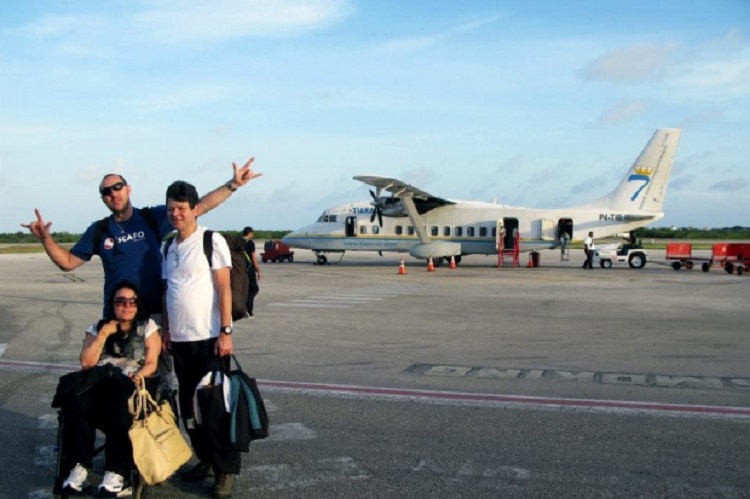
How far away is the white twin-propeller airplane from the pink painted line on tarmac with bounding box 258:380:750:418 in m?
23.5

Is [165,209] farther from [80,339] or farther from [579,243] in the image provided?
[579,243]

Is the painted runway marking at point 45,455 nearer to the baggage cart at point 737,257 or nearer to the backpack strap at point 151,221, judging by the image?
the backpack strap at point 151,221

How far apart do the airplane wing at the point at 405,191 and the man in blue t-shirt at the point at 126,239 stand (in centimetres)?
2542

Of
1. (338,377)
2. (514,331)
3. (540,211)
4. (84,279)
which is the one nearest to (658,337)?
(514,331)

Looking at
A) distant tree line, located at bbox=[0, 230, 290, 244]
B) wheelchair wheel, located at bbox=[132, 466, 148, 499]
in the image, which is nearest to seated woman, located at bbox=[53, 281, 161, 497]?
wheelchair wheel, located at bbox=[132, 466, 148, 499]

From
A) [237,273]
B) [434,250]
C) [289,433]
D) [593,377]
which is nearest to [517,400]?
[593,377]

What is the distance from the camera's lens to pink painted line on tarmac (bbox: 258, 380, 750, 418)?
7281mm

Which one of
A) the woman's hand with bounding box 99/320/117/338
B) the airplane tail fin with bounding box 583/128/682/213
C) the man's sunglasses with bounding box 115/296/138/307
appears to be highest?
the airplane tail fin with bounding box 583/128/682/213

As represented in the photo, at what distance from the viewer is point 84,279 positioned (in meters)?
26.6

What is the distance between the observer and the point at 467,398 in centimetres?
784

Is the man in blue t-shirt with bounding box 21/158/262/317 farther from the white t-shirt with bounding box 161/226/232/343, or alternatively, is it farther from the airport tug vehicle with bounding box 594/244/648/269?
the airport tug vehicle with bounding box 594/244/648/269

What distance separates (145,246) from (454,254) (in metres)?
28.5

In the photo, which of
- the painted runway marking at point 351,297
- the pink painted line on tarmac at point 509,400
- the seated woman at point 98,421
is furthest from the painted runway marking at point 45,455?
the painted runway marking at point 351,297

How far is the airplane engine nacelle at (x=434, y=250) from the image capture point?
110 feet
